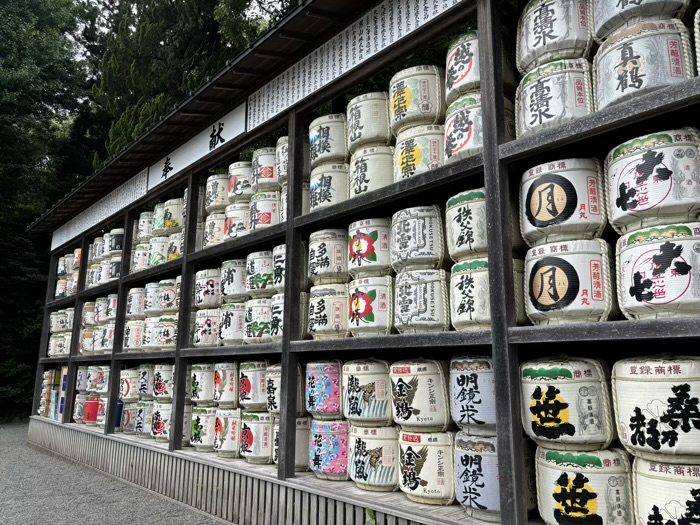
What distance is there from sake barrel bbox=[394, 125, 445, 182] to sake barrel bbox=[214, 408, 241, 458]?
3069 millimetres

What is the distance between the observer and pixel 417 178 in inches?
152

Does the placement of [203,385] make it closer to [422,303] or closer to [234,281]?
[234,281]

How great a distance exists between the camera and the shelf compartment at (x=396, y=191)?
11.6 feet

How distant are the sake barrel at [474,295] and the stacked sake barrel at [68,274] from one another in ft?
28.6


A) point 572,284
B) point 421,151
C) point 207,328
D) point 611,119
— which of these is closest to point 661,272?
point 572,284

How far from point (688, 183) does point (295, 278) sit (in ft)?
10.2

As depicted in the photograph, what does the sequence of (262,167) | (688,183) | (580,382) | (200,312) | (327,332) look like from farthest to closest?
(200,312)
(262,167)
(327,332)
(580,382)
(688,183)

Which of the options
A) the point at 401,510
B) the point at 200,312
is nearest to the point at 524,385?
the point at 401,510

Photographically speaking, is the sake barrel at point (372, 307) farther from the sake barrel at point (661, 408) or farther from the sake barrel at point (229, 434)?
the sake barrel at point (229, 434)

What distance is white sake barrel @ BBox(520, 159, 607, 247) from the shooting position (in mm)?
3020

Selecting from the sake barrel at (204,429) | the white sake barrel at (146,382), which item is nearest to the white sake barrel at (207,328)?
the sake barrel at (204,429)

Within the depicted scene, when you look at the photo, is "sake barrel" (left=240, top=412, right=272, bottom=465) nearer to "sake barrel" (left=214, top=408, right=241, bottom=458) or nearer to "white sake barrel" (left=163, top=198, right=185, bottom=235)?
"sake barrel" (left=214, top=408, right=241, bottom=458)

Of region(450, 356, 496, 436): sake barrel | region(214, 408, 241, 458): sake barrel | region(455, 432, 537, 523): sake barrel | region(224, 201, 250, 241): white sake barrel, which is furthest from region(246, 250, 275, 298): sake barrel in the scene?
region(455, 432, 537, 523): sake barrel

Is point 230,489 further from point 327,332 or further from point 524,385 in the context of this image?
point 524,385
